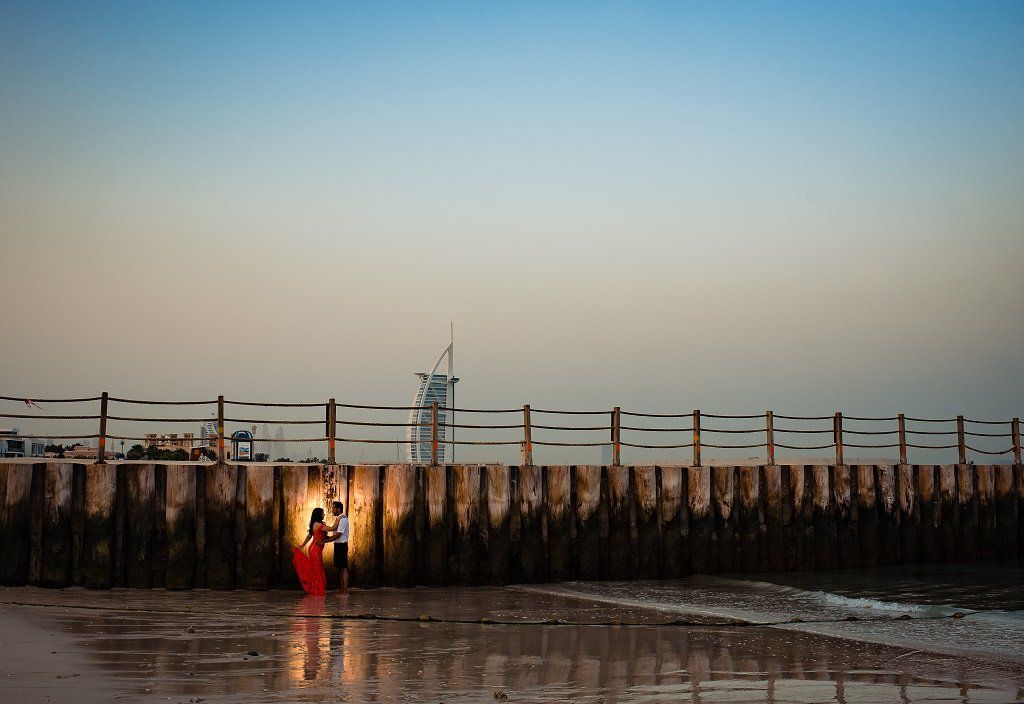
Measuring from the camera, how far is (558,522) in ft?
62.7

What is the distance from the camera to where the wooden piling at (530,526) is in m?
18.7

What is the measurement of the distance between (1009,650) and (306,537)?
10.6m

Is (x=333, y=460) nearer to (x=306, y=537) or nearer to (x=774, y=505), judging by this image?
(x=306, y=537)

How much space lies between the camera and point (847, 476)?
2334 centimetres

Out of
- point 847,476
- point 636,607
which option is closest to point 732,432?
point 847,476

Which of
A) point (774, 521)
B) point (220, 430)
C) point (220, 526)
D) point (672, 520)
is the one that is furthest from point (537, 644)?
point (774, 521)

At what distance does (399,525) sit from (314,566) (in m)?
1.91

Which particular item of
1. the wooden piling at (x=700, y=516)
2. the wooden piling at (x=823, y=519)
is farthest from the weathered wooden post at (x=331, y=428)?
the wooden piling at (x=823, y=519)

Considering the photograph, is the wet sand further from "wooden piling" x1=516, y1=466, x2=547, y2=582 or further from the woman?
"wooden piling" x1=516, y1=466, x2=547, y2=582

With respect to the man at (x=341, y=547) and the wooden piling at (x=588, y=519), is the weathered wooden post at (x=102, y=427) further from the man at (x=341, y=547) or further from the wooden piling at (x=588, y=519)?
the wooden piling at (x=588, y=519)

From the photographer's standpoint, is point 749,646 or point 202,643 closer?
point 202,643

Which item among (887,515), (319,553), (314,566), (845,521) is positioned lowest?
(314,566)

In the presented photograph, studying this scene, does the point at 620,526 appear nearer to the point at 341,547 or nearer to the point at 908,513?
the point at 341,547

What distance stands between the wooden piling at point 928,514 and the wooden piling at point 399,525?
13233 millimetres
